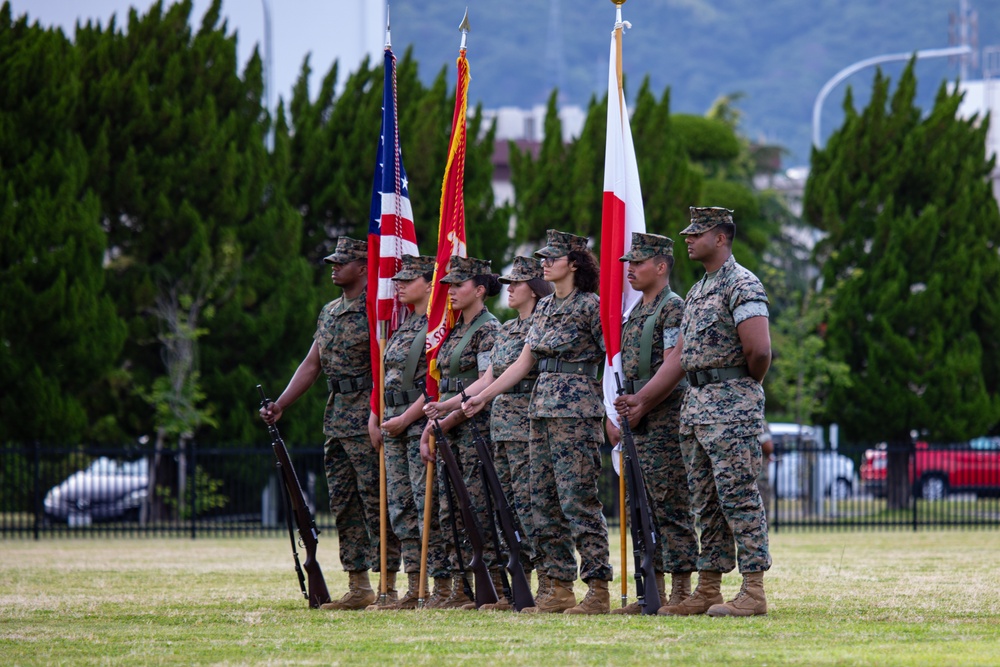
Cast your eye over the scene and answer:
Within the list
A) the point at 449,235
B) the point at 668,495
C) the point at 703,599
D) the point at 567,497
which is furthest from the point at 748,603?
the point at 449,235

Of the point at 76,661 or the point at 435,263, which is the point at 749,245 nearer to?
the point at 435,263

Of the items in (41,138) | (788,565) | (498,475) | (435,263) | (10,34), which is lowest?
(788,565)

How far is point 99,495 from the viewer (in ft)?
73.2

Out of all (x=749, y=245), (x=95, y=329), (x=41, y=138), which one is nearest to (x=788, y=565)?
(x=95, y=329)

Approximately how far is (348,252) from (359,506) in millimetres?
1719

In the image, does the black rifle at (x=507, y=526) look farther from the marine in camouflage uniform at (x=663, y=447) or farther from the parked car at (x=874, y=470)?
the parked car at (x=874, y=470)

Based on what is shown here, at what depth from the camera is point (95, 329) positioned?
72.6 feet

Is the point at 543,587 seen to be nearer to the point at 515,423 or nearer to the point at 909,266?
the point at 515,423

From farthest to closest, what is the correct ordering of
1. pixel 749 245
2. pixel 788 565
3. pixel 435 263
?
pixel 749 245 < pixel 788 565 < pixel 435 263

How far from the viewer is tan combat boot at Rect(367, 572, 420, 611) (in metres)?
9.69

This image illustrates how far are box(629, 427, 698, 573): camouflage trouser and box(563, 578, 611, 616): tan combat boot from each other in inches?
13.6

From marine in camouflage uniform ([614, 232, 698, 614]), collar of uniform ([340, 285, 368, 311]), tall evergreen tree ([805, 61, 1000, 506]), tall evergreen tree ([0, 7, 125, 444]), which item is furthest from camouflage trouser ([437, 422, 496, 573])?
tall evergreen tree ([805, 61, 1000, 506])

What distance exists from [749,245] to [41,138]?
67.0 ft

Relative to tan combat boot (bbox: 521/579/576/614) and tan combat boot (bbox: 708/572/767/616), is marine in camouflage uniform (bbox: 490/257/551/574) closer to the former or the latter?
tan combat boot (bbox: 521/579/576/614)
